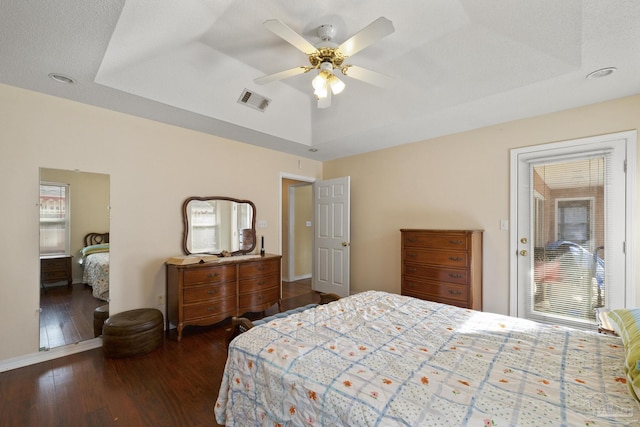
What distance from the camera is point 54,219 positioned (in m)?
2.64

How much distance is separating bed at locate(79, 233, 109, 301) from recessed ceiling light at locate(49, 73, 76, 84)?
141 centimetres

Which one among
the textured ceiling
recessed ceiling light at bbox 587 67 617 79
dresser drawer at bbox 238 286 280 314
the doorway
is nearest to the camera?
the textured ceiling

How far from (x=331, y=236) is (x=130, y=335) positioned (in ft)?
9.69

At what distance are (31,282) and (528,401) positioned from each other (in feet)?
11.9

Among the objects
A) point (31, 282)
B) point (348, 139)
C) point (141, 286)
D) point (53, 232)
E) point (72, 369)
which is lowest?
point (72, 369)

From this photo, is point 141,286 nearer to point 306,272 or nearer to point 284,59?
point 284,59

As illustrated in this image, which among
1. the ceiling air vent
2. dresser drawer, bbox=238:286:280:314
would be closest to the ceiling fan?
the ceiling air vent

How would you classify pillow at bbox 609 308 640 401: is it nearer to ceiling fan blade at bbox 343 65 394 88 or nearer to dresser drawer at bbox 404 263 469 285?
dresser drawer at bbox 404 263 469 285

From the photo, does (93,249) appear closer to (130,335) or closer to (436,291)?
(130,335)

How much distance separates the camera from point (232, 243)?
388cm

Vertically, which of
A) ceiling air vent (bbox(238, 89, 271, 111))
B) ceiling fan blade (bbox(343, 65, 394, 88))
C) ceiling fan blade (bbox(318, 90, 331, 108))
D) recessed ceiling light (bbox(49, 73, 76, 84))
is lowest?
Result: ceiling fan blade (bbox(318, 90, 331, 108))

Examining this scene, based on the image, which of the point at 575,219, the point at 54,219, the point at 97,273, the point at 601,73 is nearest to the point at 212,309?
the point at 97,273

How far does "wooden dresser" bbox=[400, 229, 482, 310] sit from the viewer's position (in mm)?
3061

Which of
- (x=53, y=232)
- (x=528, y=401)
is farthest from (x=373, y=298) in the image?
(x=53, y=232)
